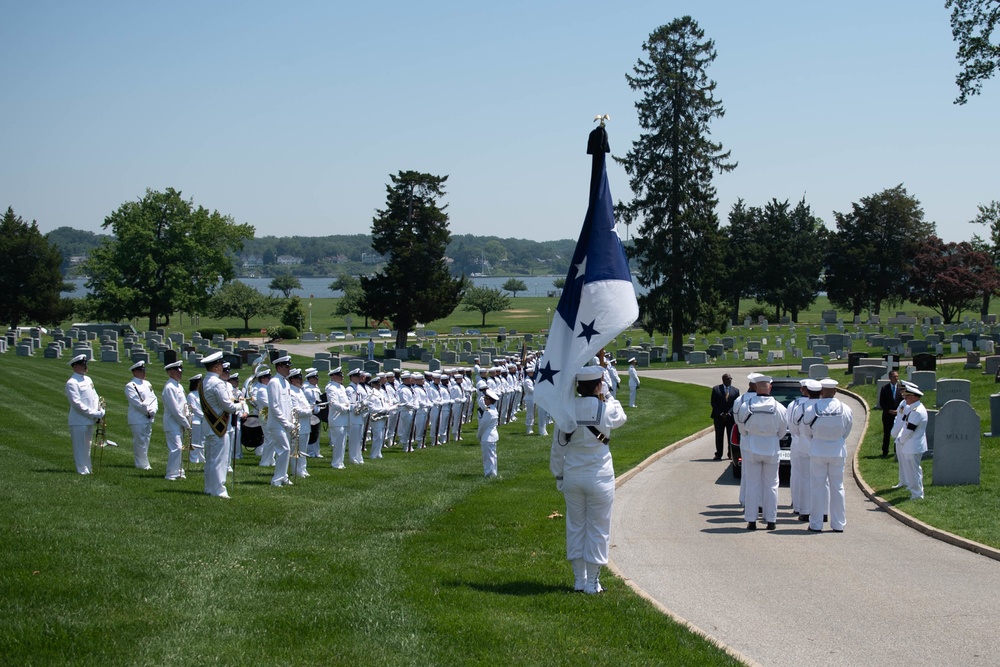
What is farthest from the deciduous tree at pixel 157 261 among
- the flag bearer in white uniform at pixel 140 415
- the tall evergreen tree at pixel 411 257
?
the flag bearer in white uniform at pixel 140 415

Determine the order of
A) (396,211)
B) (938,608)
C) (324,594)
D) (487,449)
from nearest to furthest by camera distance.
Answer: (324,594) < (938,608) < (487,449) < (396,211)

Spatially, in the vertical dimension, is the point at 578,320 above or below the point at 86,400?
above

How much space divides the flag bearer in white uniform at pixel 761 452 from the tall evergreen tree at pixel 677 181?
142ft

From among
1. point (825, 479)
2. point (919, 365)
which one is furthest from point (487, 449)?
point (919, 365)

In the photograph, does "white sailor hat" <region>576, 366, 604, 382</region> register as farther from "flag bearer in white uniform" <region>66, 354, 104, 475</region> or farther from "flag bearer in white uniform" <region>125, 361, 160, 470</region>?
"flag bearer in white uniform" <region>125, 361, 160, 470</region>

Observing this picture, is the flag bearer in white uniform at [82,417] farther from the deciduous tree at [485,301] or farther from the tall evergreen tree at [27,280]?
the deciduous tree at [485,301]

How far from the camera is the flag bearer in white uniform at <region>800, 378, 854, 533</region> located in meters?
13.9

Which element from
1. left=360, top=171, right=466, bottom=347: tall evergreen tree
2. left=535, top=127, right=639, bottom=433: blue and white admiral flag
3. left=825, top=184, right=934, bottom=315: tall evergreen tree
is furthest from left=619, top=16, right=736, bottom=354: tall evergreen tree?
left=535, top=127, right=639, bottom=433: blue and white admiral flag

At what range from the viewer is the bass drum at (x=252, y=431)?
1677cm

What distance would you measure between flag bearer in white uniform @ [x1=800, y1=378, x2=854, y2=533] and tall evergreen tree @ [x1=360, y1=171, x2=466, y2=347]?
49685 millimetres

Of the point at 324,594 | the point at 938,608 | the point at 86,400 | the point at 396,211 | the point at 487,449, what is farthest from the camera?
the point at 396,211

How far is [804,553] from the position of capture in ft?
40.8

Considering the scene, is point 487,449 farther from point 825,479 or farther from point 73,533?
point 73,533

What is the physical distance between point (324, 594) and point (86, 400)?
9.00m
